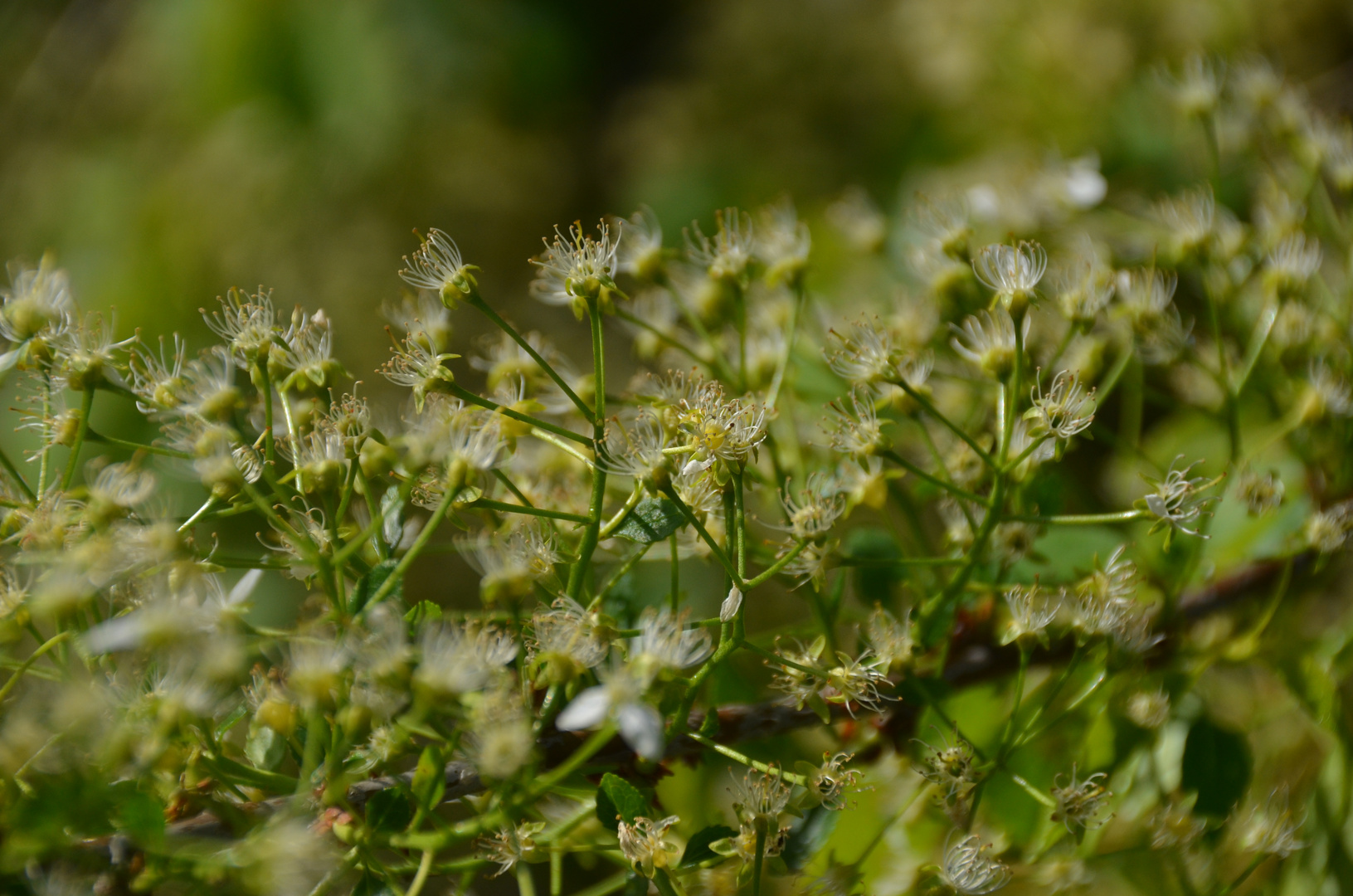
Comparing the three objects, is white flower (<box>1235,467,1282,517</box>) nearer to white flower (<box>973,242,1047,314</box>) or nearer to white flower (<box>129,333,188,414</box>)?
white flower (<box>973,242,1047,314</box>)

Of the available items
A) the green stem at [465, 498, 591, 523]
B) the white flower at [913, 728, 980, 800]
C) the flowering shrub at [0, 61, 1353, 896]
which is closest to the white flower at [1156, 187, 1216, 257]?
the flowering shrub at [0, 61, 1353, 896]

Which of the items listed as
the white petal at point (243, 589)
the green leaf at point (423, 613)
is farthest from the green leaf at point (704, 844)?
the white petal at point (243, 589)

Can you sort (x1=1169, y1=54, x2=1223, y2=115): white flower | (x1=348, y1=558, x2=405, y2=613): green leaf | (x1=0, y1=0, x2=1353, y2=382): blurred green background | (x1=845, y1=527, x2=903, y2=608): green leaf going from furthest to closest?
(x1=0, y1=0, x2=1353, y2=382): blurred green background < (x1=1169, y1=54, x2=1223, y2=115): white flower < (x1=845, y1=527, x2=903, y2=608): green leaf < (x1=348, y1=558, x2=405, y2=613): green leaf

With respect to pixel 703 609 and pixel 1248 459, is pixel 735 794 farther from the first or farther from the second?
pixel 703 609

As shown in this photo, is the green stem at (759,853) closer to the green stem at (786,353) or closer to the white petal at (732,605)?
the white petal at (732,605)

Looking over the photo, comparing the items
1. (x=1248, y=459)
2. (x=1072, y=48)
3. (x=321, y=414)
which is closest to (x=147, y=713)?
(x=321, y=414)

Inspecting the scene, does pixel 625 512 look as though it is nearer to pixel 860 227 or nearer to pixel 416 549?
pixel 416 549
